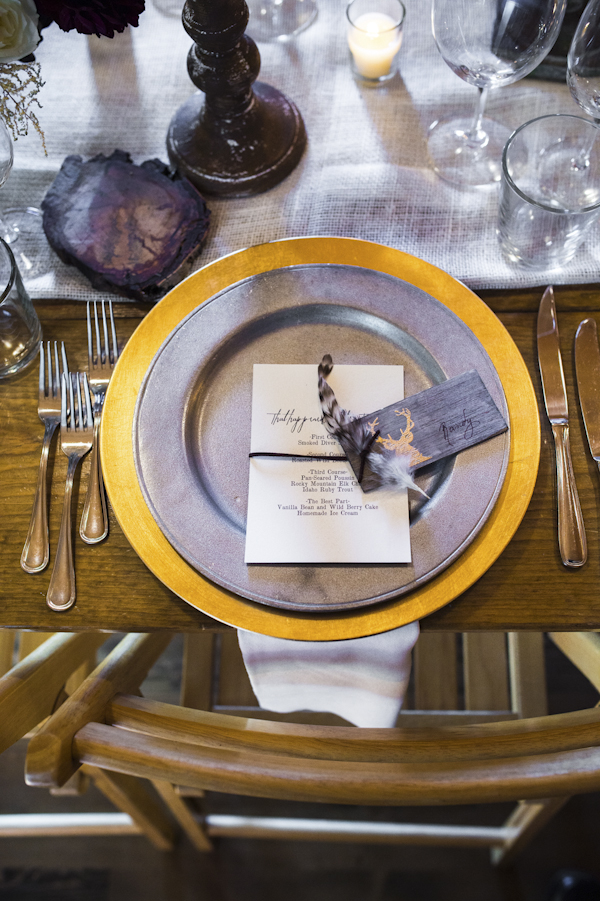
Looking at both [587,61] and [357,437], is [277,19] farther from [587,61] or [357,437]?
[357,437]

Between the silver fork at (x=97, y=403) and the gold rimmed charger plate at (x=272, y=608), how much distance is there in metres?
0.03

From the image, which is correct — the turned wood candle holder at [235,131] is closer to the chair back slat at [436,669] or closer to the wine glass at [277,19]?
the wine glass at [277,19]

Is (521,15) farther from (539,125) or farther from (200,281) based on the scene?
(200,281)

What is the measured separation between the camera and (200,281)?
28.0 inches

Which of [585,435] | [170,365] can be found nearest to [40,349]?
[170,365]

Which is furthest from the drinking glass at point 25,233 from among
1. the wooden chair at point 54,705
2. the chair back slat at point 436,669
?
the chair back slat at point 436,669

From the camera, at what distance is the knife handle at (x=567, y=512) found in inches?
24.1

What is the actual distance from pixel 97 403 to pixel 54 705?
332mm

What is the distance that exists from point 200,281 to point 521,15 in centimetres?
45

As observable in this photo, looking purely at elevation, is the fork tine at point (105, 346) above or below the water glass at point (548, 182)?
below

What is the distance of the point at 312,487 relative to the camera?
2.06ft


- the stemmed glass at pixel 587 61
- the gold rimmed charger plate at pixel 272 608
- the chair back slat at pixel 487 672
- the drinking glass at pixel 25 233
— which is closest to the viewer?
the gold rimmed charger plate at pixel 272 608

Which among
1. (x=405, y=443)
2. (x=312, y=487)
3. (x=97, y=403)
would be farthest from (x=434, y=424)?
(x=97, y=403)

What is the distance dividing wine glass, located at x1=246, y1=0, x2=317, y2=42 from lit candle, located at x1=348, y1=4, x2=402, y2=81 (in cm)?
8
